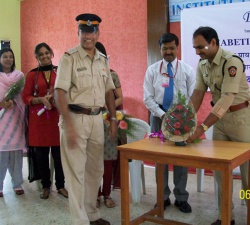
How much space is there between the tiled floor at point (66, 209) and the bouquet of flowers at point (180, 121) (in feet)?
3.10

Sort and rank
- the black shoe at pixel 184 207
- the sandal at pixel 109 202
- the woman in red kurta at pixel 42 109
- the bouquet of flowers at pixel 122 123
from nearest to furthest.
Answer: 1. the bouquet of flowers at pixel 122 123
2. the black shoe at pixel 184 207
3. the sandal at pixel 109 202
4. the woman in red kurta at pixel 42 109

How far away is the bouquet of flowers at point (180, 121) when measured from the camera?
2244mm

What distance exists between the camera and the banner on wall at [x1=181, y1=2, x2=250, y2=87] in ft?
12.3

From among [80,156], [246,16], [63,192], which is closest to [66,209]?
[63,192]

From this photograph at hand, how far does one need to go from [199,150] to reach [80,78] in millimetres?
987

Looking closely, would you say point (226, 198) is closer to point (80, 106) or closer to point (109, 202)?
point (80, 106)

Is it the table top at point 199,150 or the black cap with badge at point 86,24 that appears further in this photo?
the black cap with badge at point 86,24

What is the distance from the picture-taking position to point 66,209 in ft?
10.4

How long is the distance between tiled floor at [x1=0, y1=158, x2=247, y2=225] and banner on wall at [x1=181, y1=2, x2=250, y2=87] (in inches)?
58.0

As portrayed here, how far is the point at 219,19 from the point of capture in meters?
3.85

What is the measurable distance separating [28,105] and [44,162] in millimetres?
612

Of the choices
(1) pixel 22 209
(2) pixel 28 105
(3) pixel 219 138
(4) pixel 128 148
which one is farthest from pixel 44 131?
(3) pixel 219 138

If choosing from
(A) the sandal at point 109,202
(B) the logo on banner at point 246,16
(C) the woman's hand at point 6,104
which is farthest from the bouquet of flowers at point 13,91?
(B) the logo on banner at point 246,16

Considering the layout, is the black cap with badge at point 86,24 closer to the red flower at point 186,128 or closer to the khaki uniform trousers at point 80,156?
the khaki uniform trousers at point 80,156
